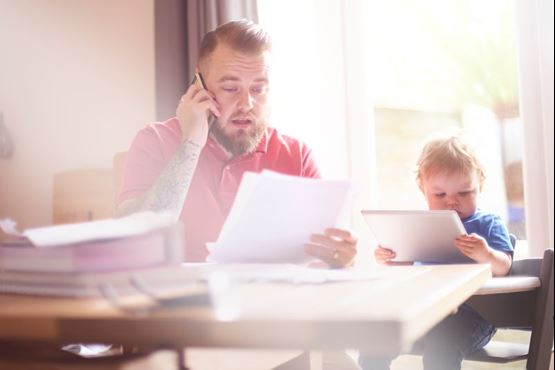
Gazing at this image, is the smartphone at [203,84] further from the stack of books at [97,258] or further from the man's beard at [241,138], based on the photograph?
the stack of books at [97,258]

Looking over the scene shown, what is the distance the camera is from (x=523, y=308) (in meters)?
1.65

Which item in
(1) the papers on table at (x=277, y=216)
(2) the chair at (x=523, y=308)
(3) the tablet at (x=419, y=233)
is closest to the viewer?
(1) the papers on table at (x=277, y=216)

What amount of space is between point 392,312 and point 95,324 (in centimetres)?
27

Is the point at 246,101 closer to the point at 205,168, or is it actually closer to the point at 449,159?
the point at 205,168

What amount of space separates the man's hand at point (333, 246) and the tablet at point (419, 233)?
498 mm

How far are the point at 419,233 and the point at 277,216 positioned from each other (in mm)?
877

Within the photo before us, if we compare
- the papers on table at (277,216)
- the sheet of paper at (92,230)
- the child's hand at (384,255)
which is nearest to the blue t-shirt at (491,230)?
the child's hand at (384,255)

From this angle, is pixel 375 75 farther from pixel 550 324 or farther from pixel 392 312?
pixel 392 312

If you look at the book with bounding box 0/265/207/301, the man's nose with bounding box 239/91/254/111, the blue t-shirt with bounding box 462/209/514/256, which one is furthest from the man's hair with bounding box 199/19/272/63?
the book with bounding box 0/265/207/301

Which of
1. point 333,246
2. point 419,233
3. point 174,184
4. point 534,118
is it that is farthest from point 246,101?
point 534,118

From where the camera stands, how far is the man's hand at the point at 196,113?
5.64 ft

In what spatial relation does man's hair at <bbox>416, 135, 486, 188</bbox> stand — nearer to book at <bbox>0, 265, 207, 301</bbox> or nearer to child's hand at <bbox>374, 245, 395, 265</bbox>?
child's hand at <bbox>374, 245, 395, 265</bbox>

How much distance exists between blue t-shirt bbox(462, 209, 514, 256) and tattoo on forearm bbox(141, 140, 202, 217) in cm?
93

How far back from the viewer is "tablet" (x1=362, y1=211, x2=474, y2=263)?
168 cm
